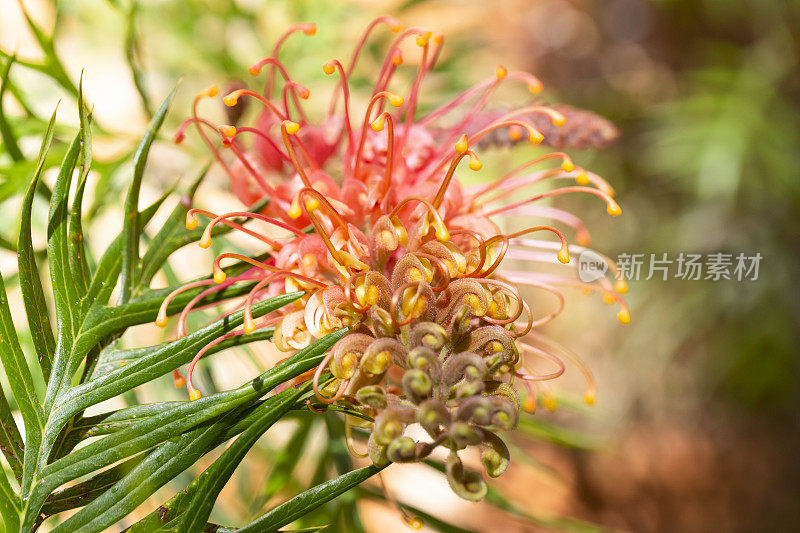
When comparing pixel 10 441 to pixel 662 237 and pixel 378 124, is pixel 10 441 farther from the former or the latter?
pixel 662 237

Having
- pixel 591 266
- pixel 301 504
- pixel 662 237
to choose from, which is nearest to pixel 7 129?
pixel 301 504

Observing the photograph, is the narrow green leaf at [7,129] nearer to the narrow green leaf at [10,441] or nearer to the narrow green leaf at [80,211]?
the narrow green leaf at [80,211]

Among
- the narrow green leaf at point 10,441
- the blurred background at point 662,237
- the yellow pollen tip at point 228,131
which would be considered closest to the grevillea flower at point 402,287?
the yellow pollen tip at point 228,131

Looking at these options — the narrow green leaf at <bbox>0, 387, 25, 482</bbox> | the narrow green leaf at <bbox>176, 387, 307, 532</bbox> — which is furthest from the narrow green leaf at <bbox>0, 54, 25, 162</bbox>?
the narrow green leaf at <bbox>176, 387, 307, 532</bbox>

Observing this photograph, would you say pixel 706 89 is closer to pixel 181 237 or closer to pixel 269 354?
pixel 269 354

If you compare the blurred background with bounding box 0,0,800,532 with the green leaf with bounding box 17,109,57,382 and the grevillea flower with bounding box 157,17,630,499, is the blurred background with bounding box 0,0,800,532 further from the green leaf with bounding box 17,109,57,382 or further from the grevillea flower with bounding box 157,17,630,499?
the green leaf with bounding box 17,109,57,382
